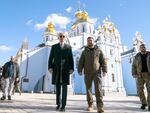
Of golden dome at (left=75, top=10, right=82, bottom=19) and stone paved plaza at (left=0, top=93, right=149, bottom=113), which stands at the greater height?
Answer: golden dome at (left=75, top=10, right=82, bottom=19)

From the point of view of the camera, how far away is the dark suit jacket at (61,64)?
20.8 ft

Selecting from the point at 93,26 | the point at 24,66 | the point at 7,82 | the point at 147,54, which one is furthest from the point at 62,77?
the point at 93,26

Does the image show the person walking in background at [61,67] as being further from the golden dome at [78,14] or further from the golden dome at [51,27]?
the golden dome at [51,27]

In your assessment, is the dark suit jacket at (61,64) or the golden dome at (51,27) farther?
the golden dome at (51,27)

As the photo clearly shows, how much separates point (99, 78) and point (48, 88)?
43944 millimetres

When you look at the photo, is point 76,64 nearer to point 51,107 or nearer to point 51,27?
point 51,27

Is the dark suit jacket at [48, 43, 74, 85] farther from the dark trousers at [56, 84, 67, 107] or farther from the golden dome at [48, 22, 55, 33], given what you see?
the golden dome at [48, 22, 55, 33]

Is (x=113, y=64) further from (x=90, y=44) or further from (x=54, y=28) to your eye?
(x=90, y=44)

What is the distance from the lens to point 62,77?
6328 mm

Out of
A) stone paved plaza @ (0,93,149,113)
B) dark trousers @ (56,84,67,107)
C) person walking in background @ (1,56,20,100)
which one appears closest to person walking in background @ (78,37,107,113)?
dark trousers @ (56,84,67,107)

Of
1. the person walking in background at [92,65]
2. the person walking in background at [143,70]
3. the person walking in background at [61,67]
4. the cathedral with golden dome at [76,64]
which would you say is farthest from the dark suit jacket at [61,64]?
the cathedral with golden dome at [76,64]

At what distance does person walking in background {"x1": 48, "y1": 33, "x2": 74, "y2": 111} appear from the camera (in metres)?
6.31

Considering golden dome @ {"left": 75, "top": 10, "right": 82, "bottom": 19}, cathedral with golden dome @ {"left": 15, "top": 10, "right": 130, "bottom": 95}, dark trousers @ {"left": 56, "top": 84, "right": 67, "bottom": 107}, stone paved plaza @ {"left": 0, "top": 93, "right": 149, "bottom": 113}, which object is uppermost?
golden dome @ {"left": 75, "top": 10, "right": 82, "bottom": 19}

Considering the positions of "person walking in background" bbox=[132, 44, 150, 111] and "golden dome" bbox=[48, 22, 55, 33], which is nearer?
"person walking in background" bbox=[132, 44, 150, 111]
